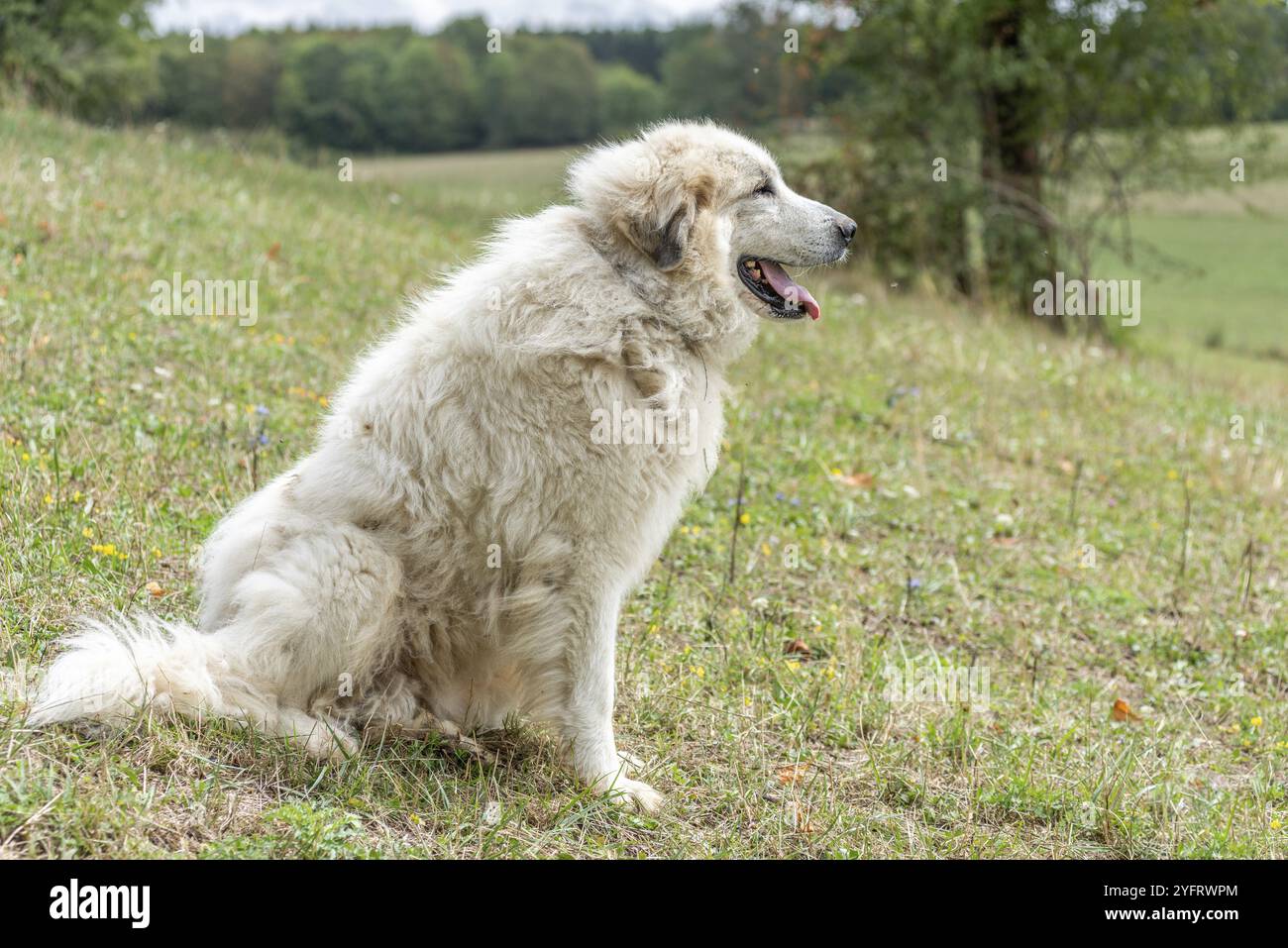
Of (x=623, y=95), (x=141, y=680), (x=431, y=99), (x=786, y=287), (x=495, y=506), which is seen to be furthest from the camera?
(x=431, y=99)

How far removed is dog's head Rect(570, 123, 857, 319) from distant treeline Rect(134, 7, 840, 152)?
22.2 meters

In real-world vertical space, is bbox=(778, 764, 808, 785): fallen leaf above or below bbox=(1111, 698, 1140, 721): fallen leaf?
above

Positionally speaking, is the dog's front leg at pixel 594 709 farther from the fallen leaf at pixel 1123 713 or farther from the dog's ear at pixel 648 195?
the fallen leaf at pixel 1123 713

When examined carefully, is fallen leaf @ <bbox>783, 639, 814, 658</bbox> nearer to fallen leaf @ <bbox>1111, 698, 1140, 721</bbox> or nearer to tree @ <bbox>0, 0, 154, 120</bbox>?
fallen leaf @ <bbox>1111, 698, 1140, 721</bbox>

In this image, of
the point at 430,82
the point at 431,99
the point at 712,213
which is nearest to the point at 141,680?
the point at 712,213

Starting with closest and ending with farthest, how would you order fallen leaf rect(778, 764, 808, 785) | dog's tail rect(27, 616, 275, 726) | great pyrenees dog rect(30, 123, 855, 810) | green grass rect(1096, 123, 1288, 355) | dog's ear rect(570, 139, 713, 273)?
dog's tail rect(27, 616, 275, 726) → great pyrenees dog rect(30, 123, 855, 810) → dog's ear rect(570, 139, 713, 273) → fallen leaf rect(778, 764, 808, 785) → green grass rect(1096, 123, 1288, 355)

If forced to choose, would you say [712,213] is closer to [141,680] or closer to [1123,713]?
[141,680]

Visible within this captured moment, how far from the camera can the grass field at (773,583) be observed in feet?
10.8

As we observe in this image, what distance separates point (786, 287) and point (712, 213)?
44cm

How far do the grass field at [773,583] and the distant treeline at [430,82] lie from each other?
17.9 metres

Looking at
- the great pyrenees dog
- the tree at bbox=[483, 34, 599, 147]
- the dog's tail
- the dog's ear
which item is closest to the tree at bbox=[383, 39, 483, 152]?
the tree at bbox=[483, 34, 599, 147]

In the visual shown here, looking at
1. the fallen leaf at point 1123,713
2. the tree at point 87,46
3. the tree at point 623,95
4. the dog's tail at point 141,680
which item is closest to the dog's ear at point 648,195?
the dog's tail at point 141,680

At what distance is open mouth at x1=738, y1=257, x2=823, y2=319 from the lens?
13.3 ft

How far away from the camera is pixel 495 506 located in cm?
354
